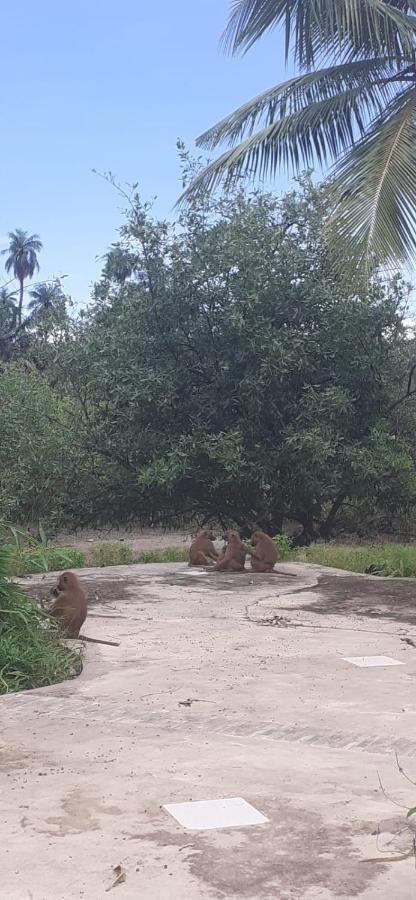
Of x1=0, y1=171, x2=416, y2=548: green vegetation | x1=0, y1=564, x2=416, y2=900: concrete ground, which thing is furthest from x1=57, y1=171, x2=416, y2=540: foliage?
x1=0, y1=564, x2=416, y2=900: concrete ground

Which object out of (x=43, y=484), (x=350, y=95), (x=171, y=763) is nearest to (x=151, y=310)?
(x=43, y=484)

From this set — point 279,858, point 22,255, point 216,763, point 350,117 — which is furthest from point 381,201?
point 22,255

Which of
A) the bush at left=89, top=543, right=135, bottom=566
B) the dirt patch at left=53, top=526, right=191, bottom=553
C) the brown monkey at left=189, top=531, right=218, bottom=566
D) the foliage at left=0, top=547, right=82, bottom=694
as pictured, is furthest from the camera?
the dirt patch at left=53, top=526, right=191, bottom=553

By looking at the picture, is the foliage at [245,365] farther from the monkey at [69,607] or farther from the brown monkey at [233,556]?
the monkey at [69,607]

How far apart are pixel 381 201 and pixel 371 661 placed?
530 centimetres

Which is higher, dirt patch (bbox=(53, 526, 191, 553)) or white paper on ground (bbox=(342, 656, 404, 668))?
dirt patch (bbox=(53, 526, 191, 553))

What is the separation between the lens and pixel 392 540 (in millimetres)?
17625

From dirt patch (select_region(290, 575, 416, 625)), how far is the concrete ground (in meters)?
0.64

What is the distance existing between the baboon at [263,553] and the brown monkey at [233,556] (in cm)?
16

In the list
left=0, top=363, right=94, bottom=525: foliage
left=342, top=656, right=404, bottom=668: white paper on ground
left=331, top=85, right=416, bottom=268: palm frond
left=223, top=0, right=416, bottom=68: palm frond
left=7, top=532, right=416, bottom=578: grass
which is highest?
left=223, top=0, right=416, bottom=68: palm frond

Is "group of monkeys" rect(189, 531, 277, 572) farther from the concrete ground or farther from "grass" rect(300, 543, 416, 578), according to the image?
the concrete ground

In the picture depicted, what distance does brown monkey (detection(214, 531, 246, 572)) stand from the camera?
1155 cm

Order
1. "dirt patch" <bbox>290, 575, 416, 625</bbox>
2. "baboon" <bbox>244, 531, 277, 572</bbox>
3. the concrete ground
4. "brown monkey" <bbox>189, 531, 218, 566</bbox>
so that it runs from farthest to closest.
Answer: "brown monkey" <bbox>189, 531, 218, 566</bbox> → "baboon" <bbox>244, 531, 277, 572</bbox> → "dirt patch" <bbox>290, 575, 416, 625</bbox> → the concrete ground

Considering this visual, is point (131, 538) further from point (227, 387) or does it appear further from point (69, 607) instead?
point (69, 607)
